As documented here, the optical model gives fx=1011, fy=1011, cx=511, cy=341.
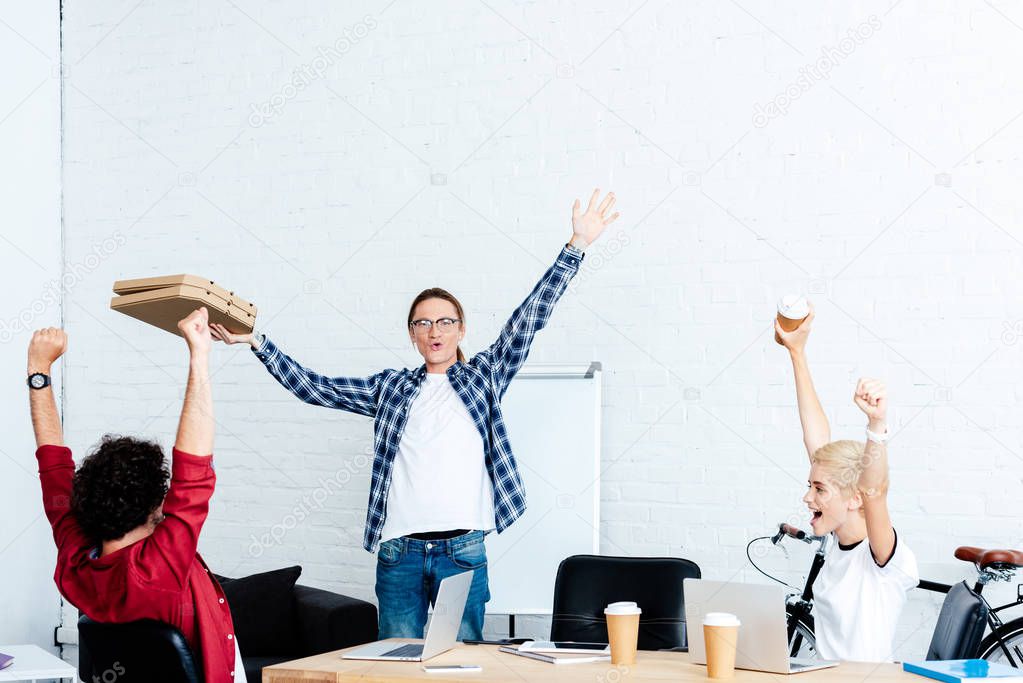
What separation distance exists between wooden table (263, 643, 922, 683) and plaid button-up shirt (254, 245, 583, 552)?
871 millimetres

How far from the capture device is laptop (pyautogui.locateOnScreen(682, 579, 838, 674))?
1973 mm

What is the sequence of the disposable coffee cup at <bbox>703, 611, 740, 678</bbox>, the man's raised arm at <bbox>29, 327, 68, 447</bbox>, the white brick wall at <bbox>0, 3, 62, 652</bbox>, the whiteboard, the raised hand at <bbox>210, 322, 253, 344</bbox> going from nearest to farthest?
1. the disposable coffee cup at <bbox>703, 611, 740, 678</bbox>
2. the man's raised arm at <bbox>29, 327, 68, 447</bbox>
3. the raised hand at <bbox>210, 322, 253, 344</bbox>
4. the whiteboard
5. the white brick wall at <bbox>0, 3, 62, 652</bbox>

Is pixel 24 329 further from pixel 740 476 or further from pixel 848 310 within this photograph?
pixel 848 310

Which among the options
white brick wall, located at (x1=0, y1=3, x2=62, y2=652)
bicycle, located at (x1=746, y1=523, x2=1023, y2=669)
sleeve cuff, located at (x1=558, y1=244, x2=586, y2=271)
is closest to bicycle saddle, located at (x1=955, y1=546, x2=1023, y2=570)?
bicycle, located at (x1=746, y1=523, x2=1023, y2=669)

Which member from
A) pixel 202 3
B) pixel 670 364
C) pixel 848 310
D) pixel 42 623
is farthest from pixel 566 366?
pixel 42 623

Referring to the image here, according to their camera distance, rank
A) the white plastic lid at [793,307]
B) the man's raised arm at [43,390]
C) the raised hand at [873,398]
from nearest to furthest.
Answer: the raised hand at [873,398] < the man's raised arm at [43,390] < the white plastic lid at [793,307]

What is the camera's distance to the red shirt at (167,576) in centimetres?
187

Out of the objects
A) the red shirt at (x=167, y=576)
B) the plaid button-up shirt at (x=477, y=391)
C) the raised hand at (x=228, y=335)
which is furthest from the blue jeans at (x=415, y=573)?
the red shirt at (x=167, y=576)

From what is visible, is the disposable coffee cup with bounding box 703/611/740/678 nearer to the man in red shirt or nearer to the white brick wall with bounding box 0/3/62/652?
the man in red shirt

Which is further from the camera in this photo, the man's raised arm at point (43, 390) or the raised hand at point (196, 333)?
→ the man's raised arm at point (43, 390)

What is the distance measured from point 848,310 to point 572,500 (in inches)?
46.8

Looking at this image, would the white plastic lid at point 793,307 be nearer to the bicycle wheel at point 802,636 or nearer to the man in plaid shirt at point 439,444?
the man in plaid shirt at point 439,444

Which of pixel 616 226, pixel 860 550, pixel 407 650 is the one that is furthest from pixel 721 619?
pixel 616 226

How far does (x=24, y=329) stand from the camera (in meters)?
4.48
